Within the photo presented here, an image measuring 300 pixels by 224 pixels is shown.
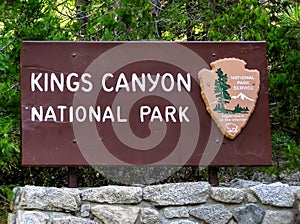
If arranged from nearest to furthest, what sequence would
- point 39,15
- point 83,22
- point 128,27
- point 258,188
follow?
point 258,188 < point 39,15 < point 128,27 < point 83,22

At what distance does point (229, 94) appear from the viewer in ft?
13.4

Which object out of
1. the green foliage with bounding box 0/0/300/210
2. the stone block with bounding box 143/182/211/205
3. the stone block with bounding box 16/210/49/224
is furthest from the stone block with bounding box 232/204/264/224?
the stone block with bounding box 16/210/49/224

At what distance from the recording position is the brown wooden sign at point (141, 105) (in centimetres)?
396

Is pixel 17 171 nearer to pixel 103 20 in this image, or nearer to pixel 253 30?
pixel 103 20

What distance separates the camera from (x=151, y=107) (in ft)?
13.3

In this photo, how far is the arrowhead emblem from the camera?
407cm

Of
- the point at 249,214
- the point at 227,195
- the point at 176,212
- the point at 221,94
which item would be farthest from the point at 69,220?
the point at 221,94

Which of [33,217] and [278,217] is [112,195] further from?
[278,217]

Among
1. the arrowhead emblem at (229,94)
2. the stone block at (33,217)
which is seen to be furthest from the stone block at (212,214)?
the stone block at (33,217)

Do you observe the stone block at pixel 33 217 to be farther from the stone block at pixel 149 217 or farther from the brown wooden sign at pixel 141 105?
the stone block at pixel 149 217

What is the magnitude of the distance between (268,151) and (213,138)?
0.44 m

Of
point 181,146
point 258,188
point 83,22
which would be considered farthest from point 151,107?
point 83,22

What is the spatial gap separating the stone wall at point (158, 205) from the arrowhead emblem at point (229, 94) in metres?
0.49

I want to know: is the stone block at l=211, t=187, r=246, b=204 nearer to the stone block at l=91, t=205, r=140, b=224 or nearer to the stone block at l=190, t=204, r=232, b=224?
the stone block at l=190, t=204, r=232, b=224
